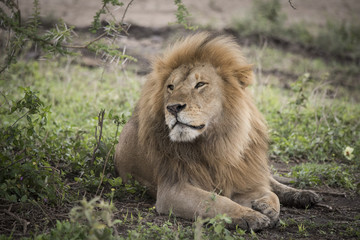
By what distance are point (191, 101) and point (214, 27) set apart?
8.43m

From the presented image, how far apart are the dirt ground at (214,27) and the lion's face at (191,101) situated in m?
0.73

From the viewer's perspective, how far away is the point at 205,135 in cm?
386

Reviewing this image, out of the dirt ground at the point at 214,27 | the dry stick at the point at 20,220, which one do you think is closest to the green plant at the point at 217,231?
the dirt ground at the point at 214,27

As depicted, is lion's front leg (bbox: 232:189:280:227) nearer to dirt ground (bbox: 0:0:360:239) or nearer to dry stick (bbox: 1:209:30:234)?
dirt ground (bbox: 0:0:360:239)

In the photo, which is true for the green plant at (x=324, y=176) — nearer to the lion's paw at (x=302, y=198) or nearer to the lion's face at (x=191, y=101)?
the lion's paw at (x=302, y=198)

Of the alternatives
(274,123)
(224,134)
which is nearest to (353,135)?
(274,123)

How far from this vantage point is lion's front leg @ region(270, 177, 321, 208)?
4.27 metres

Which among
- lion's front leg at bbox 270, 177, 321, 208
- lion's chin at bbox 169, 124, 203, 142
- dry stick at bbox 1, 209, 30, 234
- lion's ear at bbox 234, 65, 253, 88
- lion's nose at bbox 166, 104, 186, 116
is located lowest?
lion's front leg at bbox 270, 177, 321, 208

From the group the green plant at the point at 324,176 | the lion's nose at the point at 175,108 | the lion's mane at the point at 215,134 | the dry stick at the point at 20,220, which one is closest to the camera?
the dry stick at the point at 20,220

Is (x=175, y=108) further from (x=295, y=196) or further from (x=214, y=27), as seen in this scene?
(x=214, y=27)

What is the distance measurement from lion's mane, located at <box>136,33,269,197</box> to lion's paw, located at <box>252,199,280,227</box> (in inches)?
11.2

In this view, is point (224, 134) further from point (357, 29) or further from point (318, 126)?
point (357, 29)

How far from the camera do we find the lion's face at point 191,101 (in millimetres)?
3639

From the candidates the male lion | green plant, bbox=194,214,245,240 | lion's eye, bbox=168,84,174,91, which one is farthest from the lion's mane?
green plant, bbox=194,214,245,240
